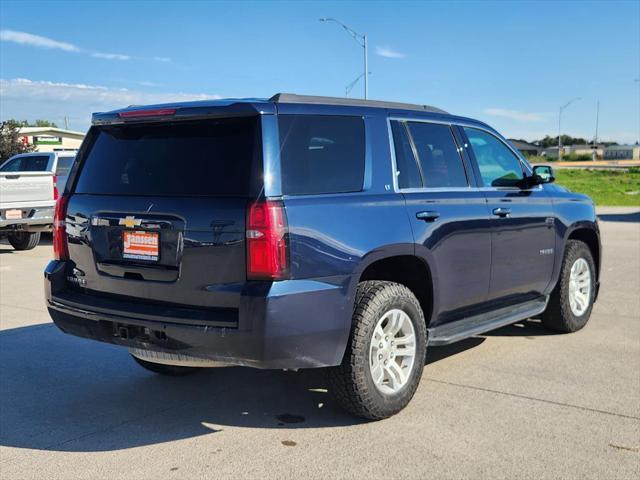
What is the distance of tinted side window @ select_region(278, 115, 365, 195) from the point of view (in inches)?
157

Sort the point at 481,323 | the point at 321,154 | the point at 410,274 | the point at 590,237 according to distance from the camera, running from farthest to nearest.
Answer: the point at 590,237, the point at 481,323, the point at 410,274, the point at 321,154

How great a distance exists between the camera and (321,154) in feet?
13.8

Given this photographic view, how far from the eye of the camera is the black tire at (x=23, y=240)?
46.0 ft

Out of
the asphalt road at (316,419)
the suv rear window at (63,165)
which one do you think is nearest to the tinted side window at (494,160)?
the asphalt road at (316,419)

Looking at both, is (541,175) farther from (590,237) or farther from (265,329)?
(265,329)

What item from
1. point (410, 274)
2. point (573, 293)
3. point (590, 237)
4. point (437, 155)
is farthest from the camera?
point (590, 237)

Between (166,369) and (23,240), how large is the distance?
10.0 meters

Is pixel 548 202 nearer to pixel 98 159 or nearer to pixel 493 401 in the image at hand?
pixel 493 401

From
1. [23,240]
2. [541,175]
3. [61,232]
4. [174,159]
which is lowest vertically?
[23,240]

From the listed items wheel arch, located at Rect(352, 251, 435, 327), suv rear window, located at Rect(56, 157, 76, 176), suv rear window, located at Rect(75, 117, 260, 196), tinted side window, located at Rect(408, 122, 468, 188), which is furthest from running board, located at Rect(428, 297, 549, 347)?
suv rear window, located at Rect(56, 157, 76, 176)

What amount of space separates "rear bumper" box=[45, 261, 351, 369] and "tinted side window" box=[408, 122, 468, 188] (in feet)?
4.44

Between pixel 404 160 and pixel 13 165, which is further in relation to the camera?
pixel 13 165

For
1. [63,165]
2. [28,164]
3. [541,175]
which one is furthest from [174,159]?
[28,164]

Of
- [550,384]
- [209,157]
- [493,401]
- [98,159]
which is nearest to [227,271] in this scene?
[209,157]
